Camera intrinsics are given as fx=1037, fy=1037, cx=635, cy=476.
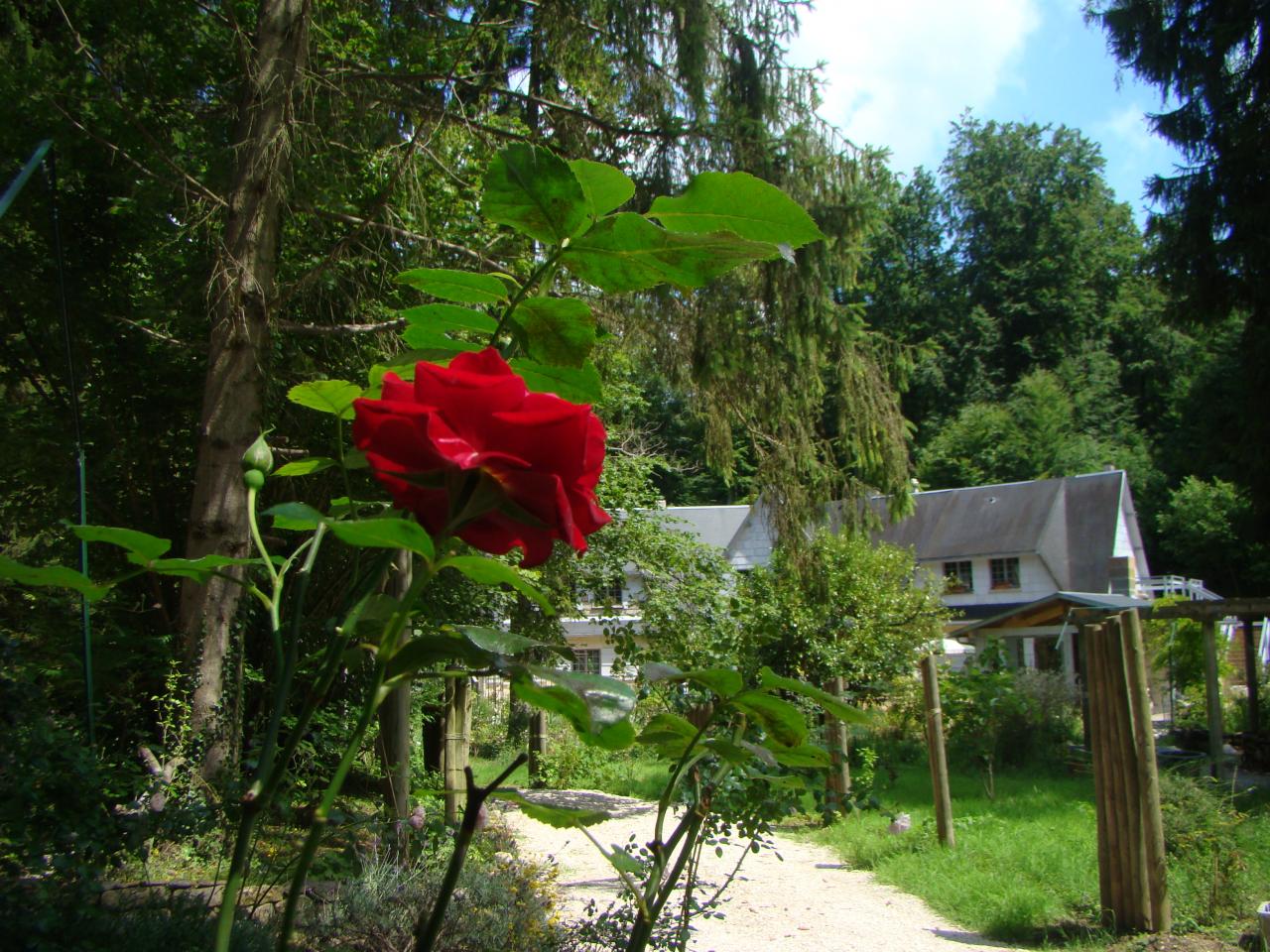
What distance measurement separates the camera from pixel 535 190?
0.62 metres

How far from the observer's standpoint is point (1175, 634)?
57.9 ft

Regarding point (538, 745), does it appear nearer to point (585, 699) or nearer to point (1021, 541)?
point (585, 699)

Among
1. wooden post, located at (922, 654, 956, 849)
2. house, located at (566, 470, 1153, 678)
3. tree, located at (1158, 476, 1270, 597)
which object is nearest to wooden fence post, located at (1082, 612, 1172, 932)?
wooden post, located at (922, 654, 956, 849)

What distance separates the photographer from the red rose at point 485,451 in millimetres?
501

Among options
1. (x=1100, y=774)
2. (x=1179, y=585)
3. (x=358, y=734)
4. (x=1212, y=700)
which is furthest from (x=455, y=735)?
(x=1179, y=585)

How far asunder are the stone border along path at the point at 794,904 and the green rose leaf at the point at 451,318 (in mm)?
4459

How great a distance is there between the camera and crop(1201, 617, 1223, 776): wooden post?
1014 centimetres

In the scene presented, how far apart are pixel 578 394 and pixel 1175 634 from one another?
1951 cm

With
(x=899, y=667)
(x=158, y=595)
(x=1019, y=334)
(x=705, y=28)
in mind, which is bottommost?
(x=899, y=667)

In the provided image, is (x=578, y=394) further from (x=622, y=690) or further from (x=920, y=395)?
(x=920, y=395)

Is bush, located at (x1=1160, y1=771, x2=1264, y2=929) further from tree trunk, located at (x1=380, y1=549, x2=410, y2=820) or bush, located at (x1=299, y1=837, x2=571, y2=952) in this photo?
tree trunk, located at (x1=380, y1=549, x2=410, y2=820)

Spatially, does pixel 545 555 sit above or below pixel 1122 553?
below

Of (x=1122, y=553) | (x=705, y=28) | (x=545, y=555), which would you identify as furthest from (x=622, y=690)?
(x=1122, y=553)

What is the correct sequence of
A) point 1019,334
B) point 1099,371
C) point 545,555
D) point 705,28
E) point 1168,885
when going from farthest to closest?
1. point 1019,334
2. point 1099,371
3. point 705,28
4. point 1168,885
5. point 545,555
